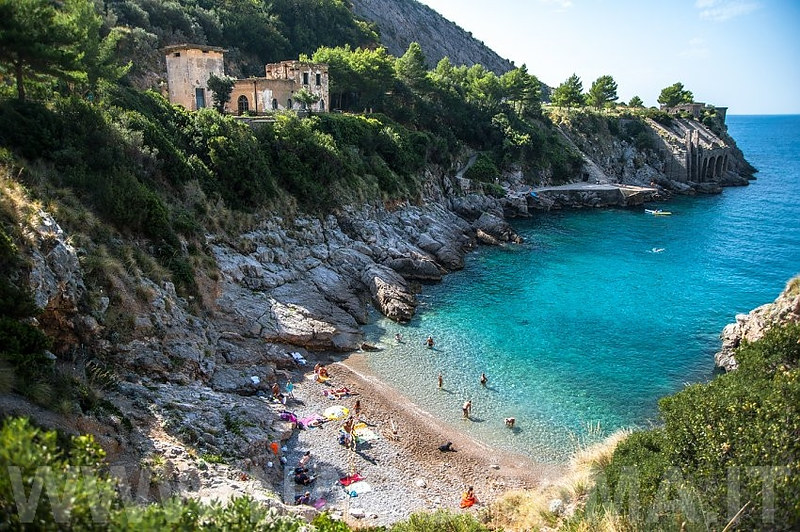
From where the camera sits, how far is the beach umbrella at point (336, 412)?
22.8m

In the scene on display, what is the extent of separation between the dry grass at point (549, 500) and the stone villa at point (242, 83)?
4108 centimetres

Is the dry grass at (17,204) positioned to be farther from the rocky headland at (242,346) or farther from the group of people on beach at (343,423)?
the group of people on beach at (343,423)

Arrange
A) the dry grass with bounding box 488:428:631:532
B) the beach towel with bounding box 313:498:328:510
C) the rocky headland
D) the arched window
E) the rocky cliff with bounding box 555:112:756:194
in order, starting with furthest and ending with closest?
the rocky cliff with bounding box 555:112:756:194, the arched window, the beach towel with bounding box 313:498:328:510, the rocky headland, the dry grass with bounding box 488:428:631:532

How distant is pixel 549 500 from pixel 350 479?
741 cm

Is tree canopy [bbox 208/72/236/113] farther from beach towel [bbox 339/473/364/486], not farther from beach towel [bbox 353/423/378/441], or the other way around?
beach towel [bbox 339/473/364/486]

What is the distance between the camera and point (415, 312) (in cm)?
3347

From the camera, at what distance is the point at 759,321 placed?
85.6 ft

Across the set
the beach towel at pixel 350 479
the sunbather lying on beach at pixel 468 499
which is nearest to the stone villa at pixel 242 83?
the beach towel at pixel 350 479

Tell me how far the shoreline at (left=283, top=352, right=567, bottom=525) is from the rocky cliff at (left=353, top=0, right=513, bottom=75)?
103 meters

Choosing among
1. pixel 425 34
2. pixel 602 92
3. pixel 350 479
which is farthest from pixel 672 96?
pixel 350 479

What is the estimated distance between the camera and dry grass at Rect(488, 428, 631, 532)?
15.3m

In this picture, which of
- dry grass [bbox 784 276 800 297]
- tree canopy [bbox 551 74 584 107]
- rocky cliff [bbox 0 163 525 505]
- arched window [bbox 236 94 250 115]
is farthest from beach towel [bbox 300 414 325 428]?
tree canopy [bbox 551 74 584 107]

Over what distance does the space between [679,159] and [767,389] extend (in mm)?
77719

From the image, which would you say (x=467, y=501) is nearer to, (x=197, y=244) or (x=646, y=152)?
(x=197, y=244)
